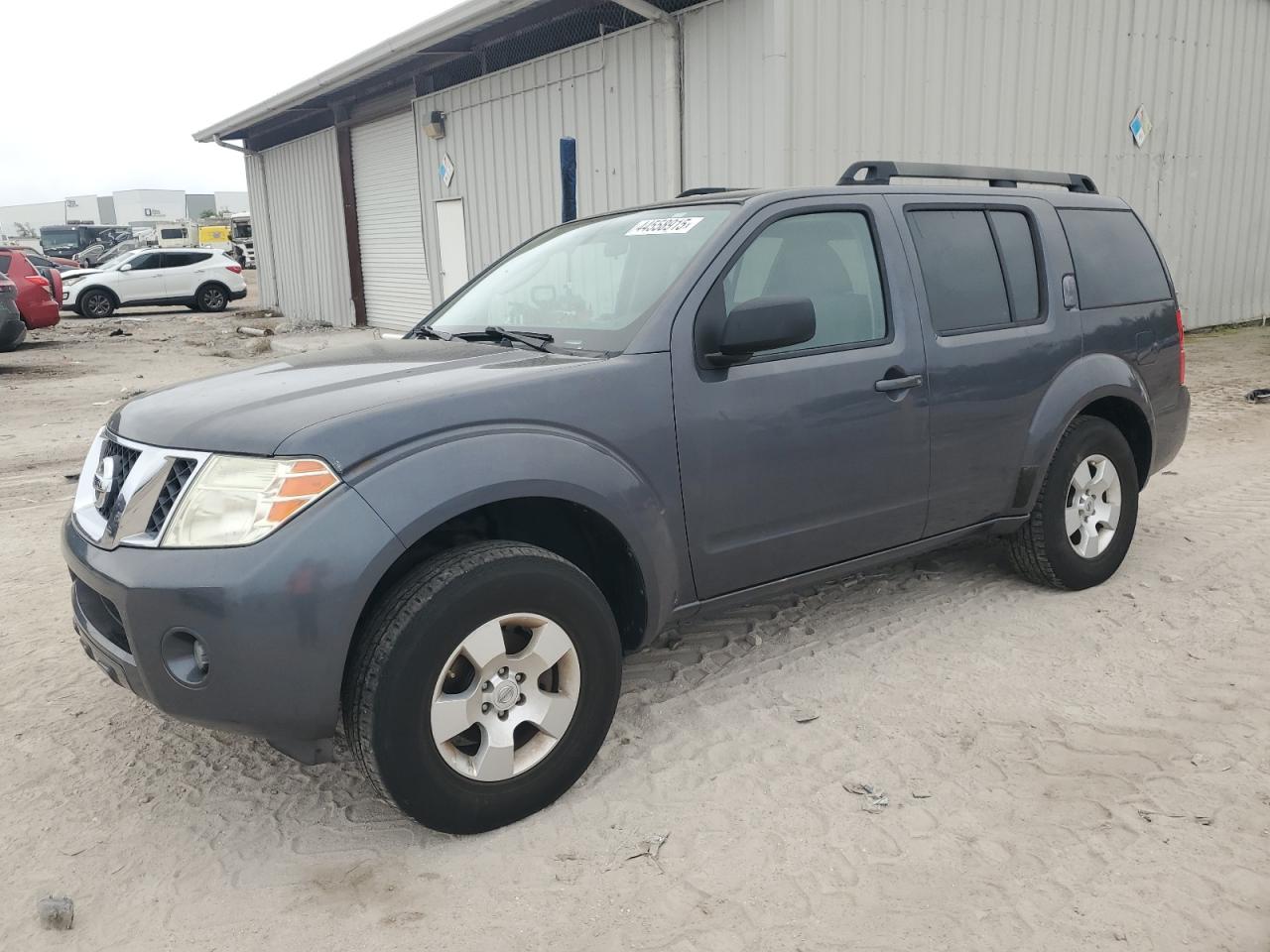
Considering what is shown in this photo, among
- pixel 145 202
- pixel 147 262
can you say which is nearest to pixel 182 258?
pixel 147 262

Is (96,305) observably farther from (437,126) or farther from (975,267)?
(975,267)

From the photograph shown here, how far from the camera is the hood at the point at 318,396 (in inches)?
104

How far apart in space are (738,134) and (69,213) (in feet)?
349

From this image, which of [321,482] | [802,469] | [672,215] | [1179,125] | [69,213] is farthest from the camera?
[69,213]

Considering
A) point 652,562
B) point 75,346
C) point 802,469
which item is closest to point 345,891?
point 652,562

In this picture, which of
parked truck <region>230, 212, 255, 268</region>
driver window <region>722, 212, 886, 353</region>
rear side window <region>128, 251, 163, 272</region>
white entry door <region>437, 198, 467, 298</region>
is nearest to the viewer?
driver window <region>722, 212, 886, 353</region>

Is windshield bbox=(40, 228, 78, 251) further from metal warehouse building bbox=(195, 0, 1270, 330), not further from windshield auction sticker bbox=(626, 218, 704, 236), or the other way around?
windshield auction sticker bbox=(626, 218, 704, 236)

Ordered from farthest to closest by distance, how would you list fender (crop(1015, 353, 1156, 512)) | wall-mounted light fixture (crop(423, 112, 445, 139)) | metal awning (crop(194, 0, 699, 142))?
1. wall-mounted light fixture (crop(423, 112, 445, 139))
2. metal awning (crop(194, 0, 699, 142))
3. fender (crop(1015, 353, 1156, 512))

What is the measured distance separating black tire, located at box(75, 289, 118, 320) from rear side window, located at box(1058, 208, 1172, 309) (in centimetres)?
2425

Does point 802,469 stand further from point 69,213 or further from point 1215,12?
point 69,213

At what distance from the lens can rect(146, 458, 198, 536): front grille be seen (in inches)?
104

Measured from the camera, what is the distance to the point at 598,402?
3043 millimetres

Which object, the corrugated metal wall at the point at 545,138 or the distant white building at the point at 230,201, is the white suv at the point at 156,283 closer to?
the corrugated metal wall at the point at 545,138

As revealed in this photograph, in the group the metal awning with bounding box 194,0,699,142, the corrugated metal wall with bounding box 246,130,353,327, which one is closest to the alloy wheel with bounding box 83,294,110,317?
the corrugated metal wall with bounding box 246,130,353,327
